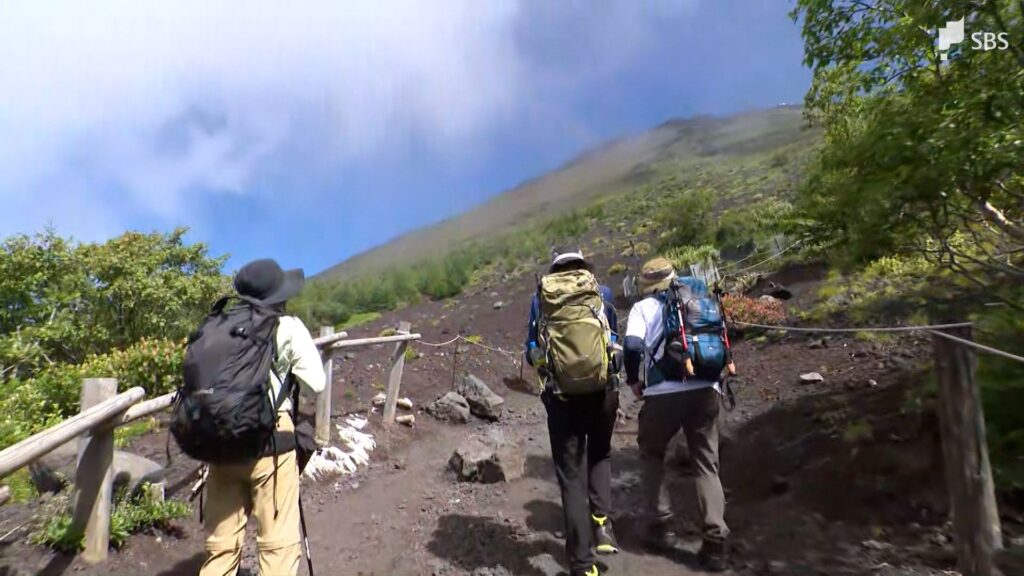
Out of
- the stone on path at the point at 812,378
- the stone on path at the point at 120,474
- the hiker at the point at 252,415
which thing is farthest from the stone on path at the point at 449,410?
the hiker at the point at 252,415

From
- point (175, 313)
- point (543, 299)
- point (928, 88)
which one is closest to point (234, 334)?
point (543, 299)

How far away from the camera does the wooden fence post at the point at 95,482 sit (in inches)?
120

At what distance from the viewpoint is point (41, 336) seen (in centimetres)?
1073

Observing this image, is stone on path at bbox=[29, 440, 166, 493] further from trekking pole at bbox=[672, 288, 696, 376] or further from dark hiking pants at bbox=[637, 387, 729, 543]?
trekking pole at bbox=[672, 288, 696, 376]

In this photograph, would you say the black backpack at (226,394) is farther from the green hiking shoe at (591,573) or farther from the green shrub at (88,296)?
the green shrub at (88,296)

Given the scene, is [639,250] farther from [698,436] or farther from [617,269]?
[698,436]

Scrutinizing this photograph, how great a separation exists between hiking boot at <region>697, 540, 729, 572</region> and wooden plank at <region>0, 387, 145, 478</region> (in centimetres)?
327

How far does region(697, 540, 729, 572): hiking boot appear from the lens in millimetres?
3330

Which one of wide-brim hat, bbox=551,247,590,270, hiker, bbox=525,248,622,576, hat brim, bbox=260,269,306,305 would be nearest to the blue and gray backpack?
hiker, bbox=525,248,622,576

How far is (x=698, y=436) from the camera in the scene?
3.42 meters

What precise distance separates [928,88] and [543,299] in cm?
245

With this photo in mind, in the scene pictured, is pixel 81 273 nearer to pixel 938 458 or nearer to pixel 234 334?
pixel 234 334

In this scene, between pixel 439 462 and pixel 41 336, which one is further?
pixel 41 336

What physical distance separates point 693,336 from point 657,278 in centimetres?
46
